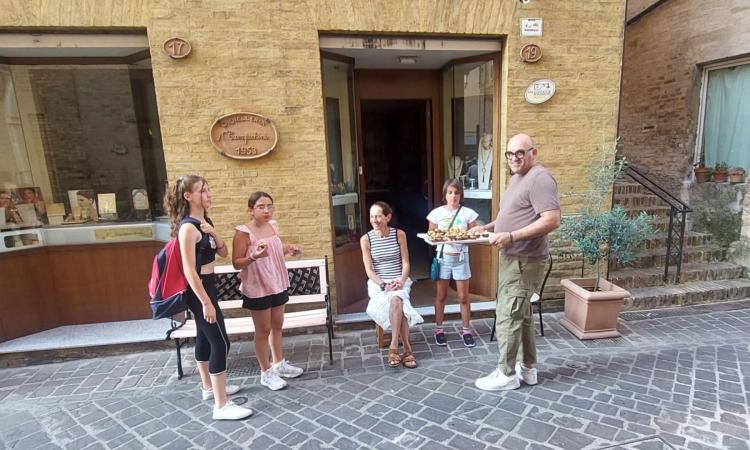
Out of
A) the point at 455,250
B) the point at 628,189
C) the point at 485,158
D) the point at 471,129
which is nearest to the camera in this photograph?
the point at 455,250

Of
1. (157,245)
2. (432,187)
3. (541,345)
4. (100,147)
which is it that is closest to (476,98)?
(432,187)

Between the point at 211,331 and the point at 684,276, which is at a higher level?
the point at 211,331

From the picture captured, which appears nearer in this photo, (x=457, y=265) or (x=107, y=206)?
(x=457, y=265)

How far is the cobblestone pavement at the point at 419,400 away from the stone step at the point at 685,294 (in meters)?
0.65

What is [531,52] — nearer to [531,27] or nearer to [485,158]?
[531,27]

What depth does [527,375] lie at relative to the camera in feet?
10.4

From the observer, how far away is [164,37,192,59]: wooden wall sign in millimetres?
3658

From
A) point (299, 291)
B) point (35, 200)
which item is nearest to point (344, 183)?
point (299, 291)

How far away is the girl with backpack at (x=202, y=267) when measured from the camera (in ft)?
8.39

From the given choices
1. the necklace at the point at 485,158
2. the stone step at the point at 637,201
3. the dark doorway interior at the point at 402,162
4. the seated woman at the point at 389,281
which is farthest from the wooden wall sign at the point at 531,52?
the stone step at the point at 637,201

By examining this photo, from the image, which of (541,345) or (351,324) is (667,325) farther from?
(351,324)

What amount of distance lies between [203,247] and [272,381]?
1352 millimetres

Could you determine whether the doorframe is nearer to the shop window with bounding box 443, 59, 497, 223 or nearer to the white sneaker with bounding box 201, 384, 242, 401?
the shop window with bounding box 443, 59, 497, 223

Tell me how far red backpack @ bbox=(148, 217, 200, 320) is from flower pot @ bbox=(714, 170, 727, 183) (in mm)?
7025
